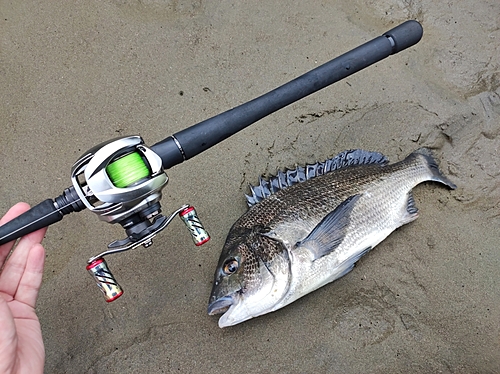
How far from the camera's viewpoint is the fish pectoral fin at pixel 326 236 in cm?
265

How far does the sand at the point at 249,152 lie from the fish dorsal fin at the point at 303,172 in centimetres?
19

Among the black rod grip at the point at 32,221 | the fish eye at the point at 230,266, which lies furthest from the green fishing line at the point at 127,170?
the fish eye at the point at 230,266

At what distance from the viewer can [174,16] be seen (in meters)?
3.38

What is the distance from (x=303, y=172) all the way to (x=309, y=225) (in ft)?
1.33

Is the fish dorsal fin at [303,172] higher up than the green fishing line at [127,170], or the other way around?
the green fishing line at [127,170]

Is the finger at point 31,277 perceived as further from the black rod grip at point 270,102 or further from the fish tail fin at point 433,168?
the fish tail fin at point 433,168

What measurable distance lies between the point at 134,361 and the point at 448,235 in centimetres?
233

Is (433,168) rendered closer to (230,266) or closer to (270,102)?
(270,102)

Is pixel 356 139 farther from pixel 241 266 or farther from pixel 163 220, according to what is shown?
pixel 163 220

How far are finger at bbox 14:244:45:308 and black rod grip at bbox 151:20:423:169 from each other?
899 millimetres

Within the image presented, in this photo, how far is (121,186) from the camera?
1.80 meters

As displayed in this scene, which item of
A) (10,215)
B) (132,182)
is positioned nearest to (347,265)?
(132,182)

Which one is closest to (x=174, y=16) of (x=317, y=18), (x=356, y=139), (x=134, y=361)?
(x=317, y=18)

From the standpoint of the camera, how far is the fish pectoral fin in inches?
104
